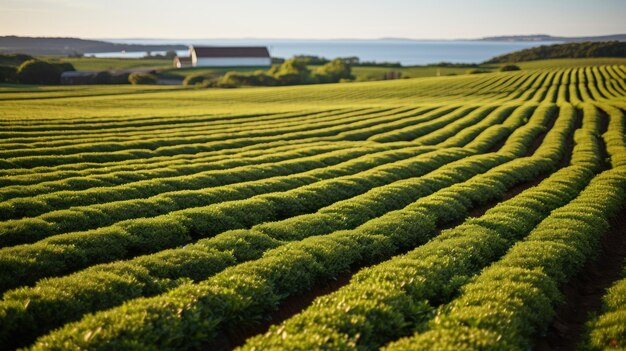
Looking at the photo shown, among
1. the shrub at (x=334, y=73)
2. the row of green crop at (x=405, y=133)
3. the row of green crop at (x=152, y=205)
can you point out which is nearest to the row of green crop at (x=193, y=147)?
the row of green crop at (x=405, y=133)

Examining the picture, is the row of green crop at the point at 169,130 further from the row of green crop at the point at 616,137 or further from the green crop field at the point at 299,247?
the row of green crop at the point at 616,137

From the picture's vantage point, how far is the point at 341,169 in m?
28.0

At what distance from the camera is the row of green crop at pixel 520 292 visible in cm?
901

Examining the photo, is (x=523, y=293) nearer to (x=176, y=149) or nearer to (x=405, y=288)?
(x=405, y=288)

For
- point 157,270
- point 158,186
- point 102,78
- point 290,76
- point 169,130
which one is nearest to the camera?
point 157,270

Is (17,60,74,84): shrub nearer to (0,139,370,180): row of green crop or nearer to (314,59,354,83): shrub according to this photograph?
(314,59,354,83): shrub

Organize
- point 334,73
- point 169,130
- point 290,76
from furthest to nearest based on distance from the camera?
1. point 334,73
2. point 290,76
3. point 169,130

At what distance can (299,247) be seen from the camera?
14172 millimetres

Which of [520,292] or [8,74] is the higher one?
[8,74]

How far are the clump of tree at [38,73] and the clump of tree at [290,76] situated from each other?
→ 43.7 meters

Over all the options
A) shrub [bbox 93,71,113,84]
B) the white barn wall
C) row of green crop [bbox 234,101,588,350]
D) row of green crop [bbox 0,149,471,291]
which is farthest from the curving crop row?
the white barn wall

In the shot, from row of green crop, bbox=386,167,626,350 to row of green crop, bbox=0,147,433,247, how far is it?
11987 mm

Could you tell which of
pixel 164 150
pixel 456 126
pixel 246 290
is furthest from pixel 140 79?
pixel 246 290

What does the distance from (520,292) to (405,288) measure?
277 centimetres
